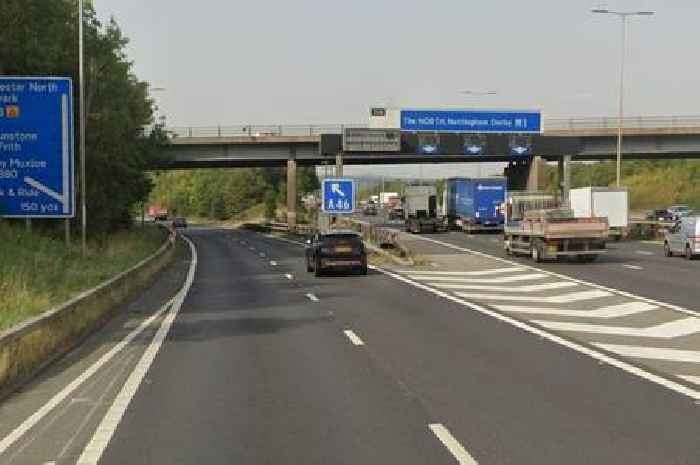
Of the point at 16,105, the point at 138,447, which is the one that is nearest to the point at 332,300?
the point at 16,105

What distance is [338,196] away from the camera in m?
42.2

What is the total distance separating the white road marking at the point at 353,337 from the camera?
49.1ft

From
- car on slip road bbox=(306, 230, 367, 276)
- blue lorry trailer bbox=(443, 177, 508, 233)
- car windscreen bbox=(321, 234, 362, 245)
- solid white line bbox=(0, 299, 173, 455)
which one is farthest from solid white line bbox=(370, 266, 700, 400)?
blue lorry trailer bbox=(443, 177, 508, 233)

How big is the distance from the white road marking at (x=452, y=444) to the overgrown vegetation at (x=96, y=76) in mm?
28718

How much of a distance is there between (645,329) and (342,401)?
26.4 ft

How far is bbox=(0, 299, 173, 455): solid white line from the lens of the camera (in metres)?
8.50

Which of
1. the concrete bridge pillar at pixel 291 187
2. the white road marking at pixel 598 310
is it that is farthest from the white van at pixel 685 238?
the concrete bridge pillar at pixel 291 187

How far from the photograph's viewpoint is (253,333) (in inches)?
650

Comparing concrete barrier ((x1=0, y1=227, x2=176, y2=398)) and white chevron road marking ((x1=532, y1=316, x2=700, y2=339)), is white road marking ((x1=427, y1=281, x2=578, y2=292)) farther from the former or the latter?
concrete barrier ((x1=0, y1=227, x2=176, y2=398))

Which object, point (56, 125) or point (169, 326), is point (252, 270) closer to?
point (56, 125)

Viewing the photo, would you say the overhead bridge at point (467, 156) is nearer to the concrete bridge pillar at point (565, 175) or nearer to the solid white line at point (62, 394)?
the concrete bridge pillar at point (565, 175)

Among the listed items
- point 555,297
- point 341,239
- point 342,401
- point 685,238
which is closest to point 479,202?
point 685,238

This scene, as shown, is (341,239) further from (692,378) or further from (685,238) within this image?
(692,378)

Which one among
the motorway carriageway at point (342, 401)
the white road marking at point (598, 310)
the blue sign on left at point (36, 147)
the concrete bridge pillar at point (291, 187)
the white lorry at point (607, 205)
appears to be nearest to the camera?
the motorway carriageway at point (342, 401)
